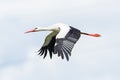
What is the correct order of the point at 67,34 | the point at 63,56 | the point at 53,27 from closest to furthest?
the point at 63,56 < the point at 67,34 < the point at 53,27

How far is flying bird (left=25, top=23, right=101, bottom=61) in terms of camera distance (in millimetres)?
36469

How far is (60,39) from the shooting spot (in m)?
37.6

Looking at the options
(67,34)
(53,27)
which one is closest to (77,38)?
(67,34)

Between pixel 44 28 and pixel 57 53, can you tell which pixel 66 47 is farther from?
pixel 44 28

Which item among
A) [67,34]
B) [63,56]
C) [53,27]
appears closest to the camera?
[63,56]

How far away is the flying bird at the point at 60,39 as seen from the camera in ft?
120

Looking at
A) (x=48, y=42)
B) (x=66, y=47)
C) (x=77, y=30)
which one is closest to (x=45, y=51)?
(x=48, y=42)

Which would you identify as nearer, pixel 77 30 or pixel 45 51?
pixel 77 30

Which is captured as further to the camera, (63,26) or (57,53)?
(63,26)

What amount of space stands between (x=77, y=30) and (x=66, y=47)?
10.8 ft

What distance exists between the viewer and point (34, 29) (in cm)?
4372

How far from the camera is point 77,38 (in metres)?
37.9

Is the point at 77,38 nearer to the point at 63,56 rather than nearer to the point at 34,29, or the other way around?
the point at 63,56

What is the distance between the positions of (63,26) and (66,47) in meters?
4.24
